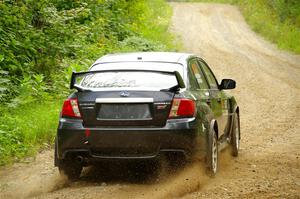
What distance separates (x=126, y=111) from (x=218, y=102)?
6.36 ft

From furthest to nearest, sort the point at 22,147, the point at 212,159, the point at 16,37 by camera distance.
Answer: the point at 16,37, the point at 22,147, the point at 212,159

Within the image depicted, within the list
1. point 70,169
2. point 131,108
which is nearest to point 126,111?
point 131,108

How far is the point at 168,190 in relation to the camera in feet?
21.5

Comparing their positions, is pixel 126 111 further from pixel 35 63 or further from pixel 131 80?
pixel 35 63

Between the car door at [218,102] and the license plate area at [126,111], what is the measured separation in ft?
4.52

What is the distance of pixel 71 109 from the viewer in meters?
6.94

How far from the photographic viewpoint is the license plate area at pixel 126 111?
6.71m

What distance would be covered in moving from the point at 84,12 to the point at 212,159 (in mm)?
8634

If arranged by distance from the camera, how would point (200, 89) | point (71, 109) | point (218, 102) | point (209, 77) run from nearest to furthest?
point (71, 109) → point (200, 89) → point (218, 102) → point (209, 77)

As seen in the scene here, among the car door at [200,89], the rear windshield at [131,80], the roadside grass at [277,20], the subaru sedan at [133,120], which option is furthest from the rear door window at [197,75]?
the roadside grass at [277,20]

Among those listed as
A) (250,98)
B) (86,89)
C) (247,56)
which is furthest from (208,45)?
(86,89)

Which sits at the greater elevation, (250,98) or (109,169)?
(109,169)

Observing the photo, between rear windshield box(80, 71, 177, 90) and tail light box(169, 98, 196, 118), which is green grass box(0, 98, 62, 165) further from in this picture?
tail light box(169, 98, 196, 118)

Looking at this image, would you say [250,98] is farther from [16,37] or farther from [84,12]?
[16,37]
